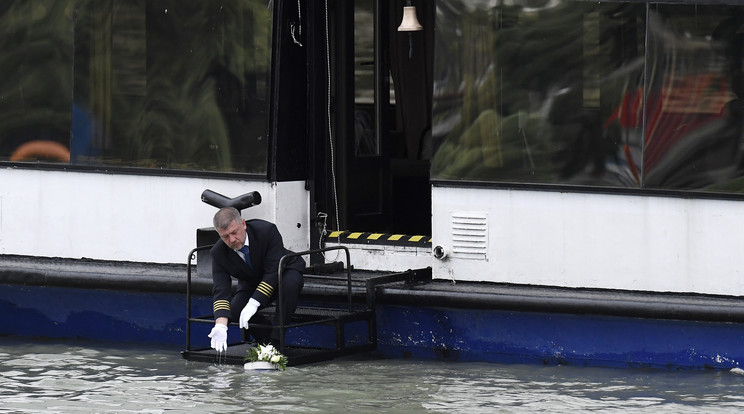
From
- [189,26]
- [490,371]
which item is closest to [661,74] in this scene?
[490,371]

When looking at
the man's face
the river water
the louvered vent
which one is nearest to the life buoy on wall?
the river water

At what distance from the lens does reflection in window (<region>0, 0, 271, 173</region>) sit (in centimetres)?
1030

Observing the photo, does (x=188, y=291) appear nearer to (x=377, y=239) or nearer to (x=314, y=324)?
(x=314, y=324)

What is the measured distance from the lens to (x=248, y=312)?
31.3 ft

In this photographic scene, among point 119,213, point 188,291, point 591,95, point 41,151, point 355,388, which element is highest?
point 591,95

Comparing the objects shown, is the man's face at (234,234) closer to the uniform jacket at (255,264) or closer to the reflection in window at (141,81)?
the uniform jacket at (255,264)

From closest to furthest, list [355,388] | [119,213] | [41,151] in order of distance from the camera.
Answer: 1. [355,388]
2. [119,213]
3. [41,151]

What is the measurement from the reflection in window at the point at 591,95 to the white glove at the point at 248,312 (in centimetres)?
136

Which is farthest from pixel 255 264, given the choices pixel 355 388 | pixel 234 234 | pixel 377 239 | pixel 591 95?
pixel 591 95

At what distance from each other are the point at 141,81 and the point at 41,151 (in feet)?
2.95

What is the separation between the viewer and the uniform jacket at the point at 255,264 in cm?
966

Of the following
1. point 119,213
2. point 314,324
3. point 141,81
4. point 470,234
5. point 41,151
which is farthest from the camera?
point 41,151

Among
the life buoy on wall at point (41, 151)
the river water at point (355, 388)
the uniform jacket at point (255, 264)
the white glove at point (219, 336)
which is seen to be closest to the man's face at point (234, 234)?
the uniform jacket at point (255, 264)

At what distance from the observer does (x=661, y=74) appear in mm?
9188
